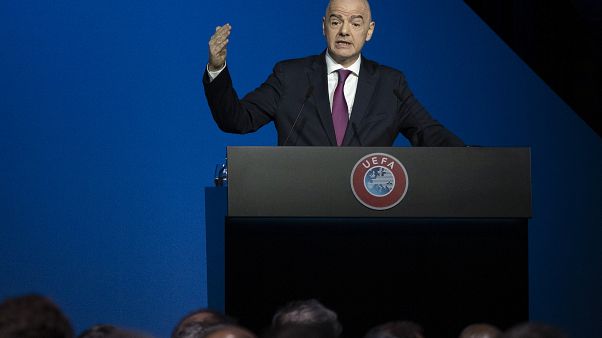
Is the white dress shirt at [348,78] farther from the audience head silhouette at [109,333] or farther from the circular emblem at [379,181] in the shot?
the audience head silhouette at [109,333]

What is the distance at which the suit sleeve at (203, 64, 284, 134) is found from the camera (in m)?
2.52

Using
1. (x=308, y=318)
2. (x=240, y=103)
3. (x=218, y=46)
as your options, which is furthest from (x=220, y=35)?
(x=308, y=318)

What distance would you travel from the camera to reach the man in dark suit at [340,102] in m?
2.68

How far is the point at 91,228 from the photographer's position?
161 inches

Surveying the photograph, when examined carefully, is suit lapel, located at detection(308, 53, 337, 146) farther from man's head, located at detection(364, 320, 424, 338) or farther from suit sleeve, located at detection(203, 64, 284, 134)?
man's head, located at detection(364, 320, 424, 338)

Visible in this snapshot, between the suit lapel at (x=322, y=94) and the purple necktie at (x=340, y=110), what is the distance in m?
0.03

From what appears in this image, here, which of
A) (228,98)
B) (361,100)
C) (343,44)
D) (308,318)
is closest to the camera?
(308,318)

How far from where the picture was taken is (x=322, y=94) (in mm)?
2738

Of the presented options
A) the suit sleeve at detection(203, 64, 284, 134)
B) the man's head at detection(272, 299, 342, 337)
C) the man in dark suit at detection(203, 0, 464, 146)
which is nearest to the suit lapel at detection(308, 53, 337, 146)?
the man in dark suit at detection(203, 0, 464, 146)

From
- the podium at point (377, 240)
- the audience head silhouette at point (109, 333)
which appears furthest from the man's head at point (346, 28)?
the audience head silhouette at point (109, 333)

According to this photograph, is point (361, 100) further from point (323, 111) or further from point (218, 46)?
point (218, 46)

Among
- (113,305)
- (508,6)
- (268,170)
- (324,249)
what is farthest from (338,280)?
(508,6)

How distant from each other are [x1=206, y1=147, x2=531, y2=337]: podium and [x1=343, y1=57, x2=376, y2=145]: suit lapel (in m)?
0.45

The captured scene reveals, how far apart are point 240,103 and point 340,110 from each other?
293mm
